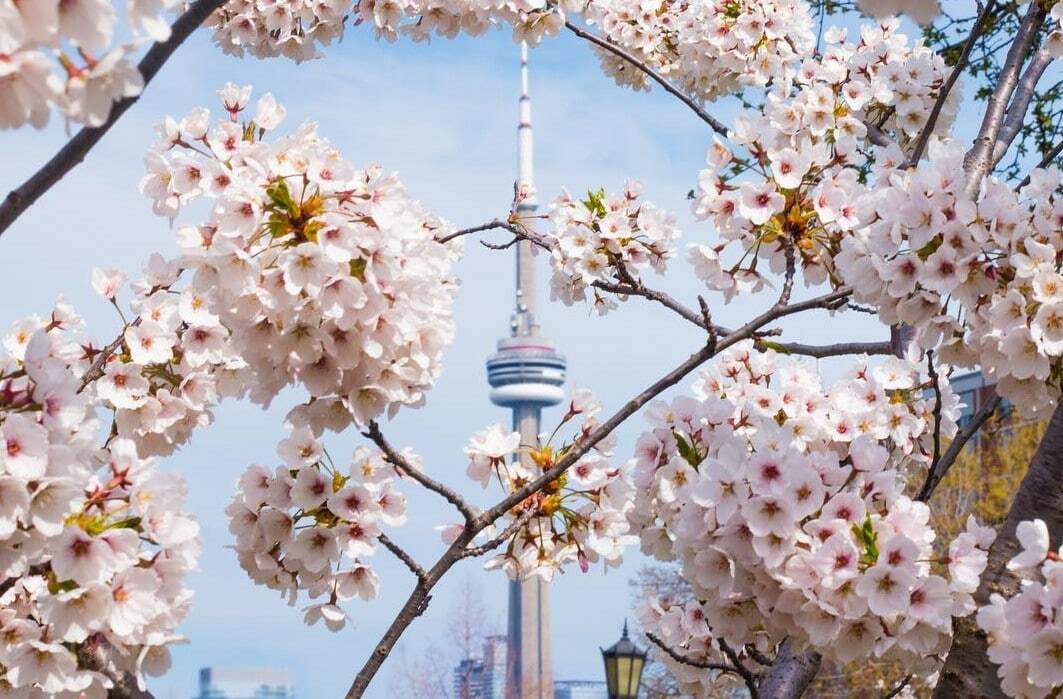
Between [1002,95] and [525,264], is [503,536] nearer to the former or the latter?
[1002,95]

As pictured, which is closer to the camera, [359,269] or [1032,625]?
[1032,625]

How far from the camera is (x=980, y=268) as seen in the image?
3008 mm

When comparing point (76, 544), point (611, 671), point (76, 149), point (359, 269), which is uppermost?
point (359, 269)

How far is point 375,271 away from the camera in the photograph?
259 cm

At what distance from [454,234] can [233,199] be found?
1585mm

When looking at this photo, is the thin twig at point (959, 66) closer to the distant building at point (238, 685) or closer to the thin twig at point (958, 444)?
the thin twig at point (958, 444)

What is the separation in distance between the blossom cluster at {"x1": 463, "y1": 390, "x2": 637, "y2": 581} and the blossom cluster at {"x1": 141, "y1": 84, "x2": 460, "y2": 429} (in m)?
0.65

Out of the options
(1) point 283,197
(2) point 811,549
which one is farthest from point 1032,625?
(1) point 283,197

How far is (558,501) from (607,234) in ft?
5.92

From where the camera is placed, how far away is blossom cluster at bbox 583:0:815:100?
20.6 feet

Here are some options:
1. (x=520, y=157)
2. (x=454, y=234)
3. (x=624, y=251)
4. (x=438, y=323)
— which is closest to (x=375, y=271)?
(x=438, y=323)

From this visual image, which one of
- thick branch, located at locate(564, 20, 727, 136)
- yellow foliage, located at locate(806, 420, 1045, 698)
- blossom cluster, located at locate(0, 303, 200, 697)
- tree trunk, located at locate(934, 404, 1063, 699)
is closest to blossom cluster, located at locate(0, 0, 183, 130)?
blossom cluster, located at locate(0, 303, 200, 697)

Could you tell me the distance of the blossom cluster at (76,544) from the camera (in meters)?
2.07

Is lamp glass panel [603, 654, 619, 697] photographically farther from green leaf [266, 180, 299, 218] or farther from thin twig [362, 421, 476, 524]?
green leaf [266, 180, 299, 218]
